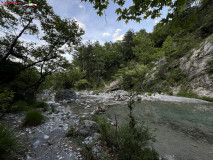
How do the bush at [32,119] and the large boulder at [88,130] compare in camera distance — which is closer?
the large boulder at [88,130]

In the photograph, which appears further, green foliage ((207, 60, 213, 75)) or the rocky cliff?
green foliage ((207, 60, 213, 75))

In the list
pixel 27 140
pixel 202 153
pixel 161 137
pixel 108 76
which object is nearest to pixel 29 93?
pixel 27 140

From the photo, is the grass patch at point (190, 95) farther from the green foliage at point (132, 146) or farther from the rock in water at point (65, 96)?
the rock in water at point (65, 96)

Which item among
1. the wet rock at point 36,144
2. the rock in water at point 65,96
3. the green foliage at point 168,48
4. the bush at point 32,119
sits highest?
the green foliage at point 168,48

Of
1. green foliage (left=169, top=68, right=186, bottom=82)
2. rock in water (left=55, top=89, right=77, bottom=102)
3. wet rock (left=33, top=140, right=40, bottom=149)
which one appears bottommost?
wet rock (left=33, top=140, right=40, bottom=149)

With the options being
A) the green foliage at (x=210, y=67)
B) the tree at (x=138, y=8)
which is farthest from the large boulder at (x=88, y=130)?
the green foliage at (x=210, y=67)

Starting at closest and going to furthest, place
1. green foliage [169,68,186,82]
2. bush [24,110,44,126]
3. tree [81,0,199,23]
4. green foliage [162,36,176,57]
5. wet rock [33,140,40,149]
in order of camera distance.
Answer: tree [81,0,199,23], wet rock [33,140,40,149], bush [24,110,44,126], green foliage [169,68,186,82], green foliage [162,36,176,57]

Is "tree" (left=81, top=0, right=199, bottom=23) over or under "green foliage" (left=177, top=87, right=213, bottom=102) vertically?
over

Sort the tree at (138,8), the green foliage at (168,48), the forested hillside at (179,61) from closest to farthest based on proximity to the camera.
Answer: the tree at (138,8), the forested hillside at (179,61), the green foliage at (168,48)

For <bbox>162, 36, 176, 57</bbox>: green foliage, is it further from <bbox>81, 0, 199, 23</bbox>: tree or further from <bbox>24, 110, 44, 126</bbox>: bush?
<bbox>24, 110, 44, 126</bbox>: bush

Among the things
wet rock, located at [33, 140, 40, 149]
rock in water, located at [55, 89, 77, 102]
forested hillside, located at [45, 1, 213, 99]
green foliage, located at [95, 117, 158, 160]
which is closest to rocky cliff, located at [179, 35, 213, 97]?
forested hillside, located at [45, 1, 213, 99]

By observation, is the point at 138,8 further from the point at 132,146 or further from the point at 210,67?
the point at 210,67

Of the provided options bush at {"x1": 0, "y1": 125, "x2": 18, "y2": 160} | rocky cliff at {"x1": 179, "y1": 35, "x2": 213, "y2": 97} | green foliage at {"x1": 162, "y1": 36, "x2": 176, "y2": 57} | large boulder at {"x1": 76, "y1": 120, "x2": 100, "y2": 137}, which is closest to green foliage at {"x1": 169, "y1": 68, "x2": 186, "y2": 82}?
rocky cliff at {"x1": 179, "y1": 35, "x2": 213, "y2": 97}

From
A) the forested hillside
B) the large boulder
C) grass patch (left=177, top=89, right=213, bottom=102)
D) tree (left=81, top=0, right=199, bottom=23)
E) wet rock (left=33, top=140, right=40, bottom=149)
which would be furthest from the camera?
grass patch (left=177, top=89, right=213, bottom=102)
